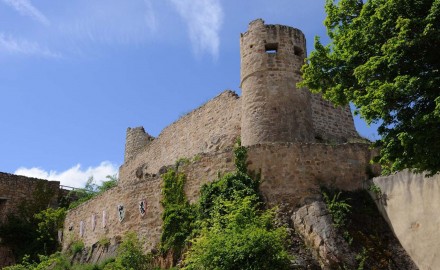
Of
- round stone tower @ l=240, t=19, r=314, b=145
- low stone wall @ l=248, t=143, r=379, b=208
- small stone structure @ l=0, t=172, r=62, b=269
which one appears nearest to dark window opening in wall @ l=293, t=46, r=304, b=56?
round stone tower @ l=240, t=19, r=314, b=145

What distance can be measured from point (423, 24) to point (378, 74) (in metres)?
1.34

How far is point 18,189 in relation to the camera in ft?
93.9

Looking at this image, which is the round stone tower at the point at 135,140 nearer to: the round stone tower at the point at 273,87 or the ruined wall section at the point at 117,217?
the ruined wall section at the point at 117,217

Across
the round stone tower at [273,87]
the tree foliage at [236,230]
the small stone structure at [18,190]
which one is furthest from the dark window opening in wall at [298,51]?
the small stone structure at [18,190]

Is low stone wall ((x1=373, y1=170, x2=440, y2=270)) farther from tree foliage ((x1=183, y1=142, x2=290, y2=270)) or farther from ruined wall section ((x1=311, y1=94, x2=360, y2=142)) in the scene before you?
ruined wall section ((x1=311, y1=94, x2=360, y2=142))

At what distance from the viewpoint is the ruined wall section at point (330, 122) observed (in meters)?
23.0

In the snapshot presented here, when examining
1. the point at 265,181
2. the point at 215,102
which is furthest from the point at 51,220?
the point at 265,181

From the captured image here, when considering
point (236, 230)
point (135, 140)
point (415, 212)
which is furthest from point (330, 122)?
point (135, 140)

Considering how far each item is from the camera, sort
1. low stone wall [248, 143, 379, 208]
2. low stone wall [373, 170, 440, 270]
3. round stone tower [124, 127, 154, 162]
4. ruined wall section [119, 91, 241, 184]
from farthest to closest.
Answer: round stone tower [124, 127, 154, 162] → ruined wall section [119, 91, 241, 184] → low stone wall [248, 143, 379, 208] → low stone wall [373, 170, 440, 270]

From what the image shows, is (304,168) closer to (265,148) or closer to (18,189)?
(265,148)

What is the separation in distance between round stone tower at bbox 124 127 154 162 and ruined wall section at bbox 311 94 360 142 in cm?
1264

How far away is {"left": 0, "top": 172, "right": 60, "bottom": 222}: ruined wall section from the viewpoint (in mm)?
28031

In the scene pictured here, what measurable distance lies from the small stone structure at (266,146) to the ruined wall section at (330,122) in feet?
0.15

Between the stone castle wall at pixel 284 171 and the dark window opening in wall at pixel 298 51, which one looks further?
the dark window opening in wall at pixel 298 51
